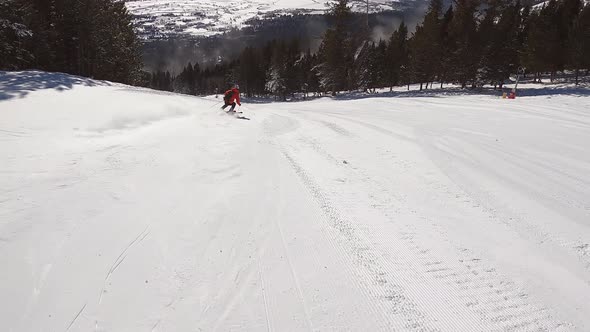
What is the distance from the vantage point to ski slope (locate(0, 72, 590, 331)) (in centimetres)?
323

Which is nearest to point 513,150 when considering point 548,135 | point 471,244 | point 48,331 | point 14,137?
point 548,135

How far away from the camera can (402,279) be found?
3.78 meters

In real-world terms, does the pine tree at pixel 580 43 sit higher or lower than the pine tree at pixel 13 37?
higher

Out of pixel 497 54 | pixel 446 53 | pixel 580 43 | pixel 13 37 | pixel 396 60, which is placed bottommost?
pixel 13 37

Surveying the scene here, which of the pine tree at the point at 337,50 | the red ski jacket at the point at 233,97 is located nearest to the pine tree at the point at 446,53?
the pine tree at the point at 337,50

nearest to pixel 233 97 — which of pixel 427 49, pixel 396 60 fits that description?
pixel 427 49

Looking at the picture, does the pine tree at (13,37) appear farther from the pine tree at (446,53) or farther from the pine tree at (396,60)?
the pine tree at (396,60)

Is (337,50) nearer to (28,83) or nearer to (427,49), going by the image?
(427,49)

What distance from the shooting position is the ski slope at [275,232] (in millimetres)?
3234

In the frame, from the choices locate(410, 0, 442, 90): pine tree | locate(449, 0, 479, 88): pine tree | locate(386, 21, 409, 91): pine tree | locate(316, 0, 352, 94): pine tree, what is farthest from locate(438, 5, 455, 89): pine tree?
locate(316, 0, 352, 94): pine tree

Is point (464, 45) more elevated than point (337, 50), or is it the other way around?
point (337, 50)

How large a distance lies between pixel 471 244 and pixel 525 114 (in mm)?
14169

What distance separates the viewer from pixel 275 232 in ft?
15.2

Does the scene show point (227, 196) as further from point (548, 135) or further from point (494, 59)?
point (494, 59)
